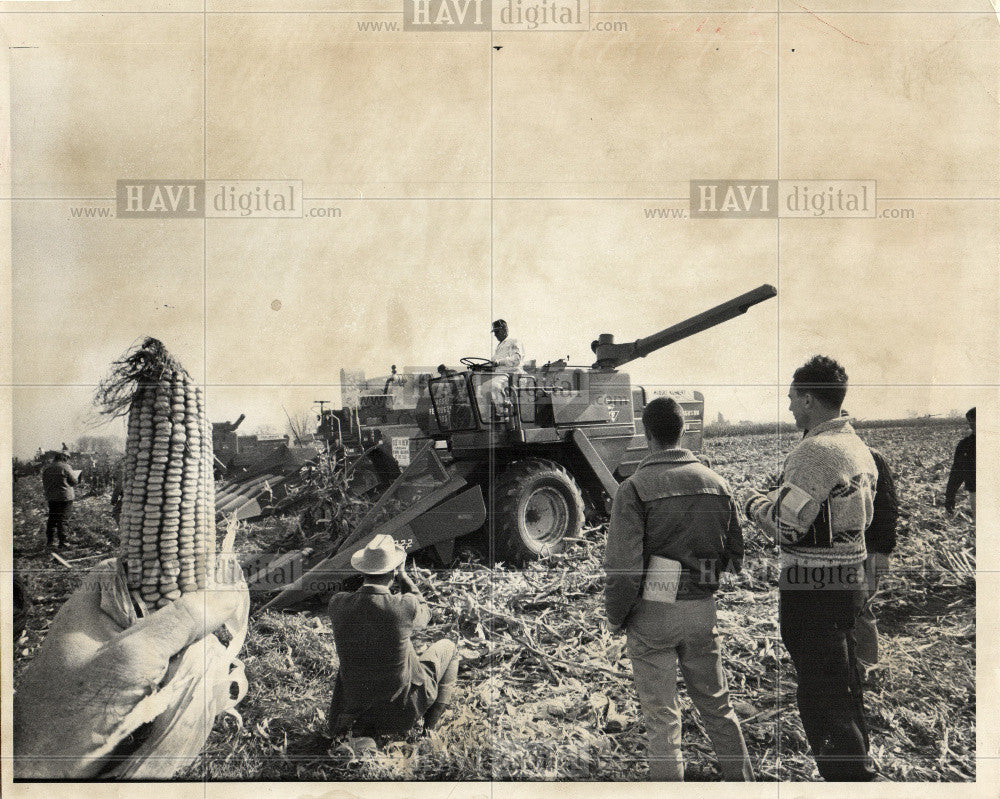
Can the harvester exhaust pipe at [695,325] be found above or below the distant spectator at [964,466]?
above

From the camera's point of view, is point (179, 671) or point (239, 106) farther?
point (239, 106)

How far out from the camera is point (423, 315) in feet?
14.3

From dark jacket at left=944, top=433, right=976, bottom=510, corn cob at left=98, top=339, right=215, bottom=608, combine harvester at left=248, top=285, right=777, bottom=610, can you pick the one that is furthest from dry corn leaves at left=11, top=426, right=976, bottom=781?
corn cob at left=98, top=339, right=215, bottom=608

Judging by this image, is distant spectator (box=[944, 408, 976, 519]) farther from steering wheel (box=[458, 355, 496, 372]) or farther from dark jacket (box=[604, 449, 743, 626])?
steering wheel (box=[458, 355, 496, 372])

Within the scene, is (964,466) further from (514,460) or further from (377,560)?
(377,560)

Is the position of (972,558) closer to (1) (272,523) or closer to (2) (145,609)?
(1) (272,523)

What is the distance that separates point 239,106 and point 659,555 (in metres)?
3.58

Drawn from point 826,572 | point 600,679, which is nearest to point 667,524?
point 826,572

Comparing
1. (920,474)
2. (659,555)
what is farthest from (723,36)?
(659,555)

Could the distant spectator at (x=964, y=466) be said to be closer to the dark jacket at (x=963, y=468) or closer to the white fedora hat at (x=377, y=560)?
the dark jacket at (x=963, y=468)

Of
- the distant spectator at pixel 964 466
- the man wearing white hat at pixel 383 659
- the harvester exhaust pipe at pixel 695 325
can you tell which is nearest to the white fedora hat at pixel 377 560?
the man wearing white hat at pixel 383 659

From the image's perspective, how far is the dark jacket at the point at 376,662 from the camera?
3.71m

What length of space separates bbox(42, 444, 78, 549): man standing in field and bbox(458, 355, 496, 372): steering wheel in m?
2.42

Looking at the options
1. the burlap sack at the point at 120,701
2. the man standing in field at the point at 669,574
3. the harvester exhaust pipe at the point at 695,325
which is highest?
the harvester exhaust pipe at the point at 695,325
